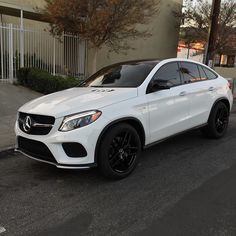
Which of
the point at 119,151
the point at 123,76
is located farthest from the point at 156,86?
the point at 119,151

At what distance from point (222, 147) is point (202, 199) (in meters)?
2.47

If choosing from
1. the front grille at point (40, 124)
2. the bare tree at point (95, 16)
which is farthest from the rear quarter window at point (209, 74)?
the bare tree at point (95, 16)

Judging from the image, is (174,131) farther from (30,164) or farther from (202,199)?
(30,164)

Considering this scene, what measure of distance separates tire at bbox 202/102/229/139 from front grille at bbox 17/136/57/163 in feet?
11.3

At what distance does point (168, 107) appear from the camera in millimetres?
5312

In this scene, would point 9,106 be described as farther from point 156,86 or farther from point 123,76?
point 156,86

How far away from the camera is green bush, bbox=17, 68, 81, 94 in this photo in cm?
1109

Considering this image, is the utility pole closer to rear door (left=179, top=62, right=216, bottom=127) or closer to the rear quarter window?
the rear quarter window

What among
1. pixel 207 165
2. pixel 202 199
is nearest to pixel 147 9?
pixel 207 165

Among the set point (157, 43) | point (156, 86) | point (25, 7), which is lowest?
point (156, 86)

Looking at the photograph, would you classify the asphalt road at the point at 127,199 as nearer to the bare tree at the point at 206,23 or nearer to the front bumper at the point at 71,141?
the front bumper at the point at 71,141

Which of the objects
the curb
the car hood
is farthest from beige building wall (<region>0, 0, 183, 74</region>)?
the car hood

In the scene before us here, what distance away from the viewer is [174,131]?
5547mm

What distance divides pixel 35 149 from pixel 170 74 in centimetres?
255
